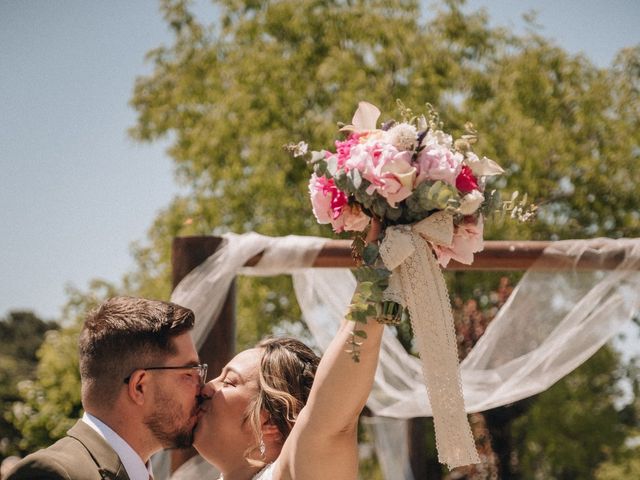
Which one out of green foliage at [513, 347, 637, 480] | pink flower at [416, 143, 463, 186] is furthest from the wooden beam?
green foliage at [513, 347, 637, 480]

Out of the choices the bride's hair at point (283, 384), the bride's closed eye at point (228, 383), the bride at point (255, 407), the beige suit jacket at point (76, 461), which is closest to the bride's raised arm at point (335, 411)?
the bride at point (255, 407)

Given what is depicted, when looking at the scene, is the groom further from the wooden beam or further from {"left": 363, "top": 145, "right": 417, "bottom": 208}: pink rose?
the wooden beam

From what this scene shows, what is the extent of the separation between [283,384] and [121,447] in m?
0.65

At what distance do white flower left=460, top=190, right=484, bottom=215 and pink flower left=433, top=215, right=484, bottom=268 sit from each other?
62 millimetres

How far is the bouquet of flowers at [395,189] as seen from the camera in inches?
85.2

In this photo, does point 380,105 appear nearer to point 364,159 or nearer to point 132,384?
point 132,384

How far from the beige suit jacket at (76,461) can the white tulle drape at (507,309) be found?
214 centimetres

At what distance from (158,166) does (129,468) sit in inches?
509

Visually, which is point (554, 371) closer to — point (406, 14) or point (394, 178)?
point (394, 178)

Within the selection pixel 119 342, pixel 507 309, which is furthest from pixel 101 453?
pixel 507 309

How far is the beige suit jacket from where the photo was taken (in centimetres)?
245

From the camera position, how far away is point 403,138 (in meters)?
2.24

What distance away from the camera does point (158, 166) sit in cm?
1540

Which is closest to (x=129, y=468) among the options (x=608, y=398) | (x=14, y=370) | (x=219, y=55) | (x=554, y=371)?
(x=554, y=371)
